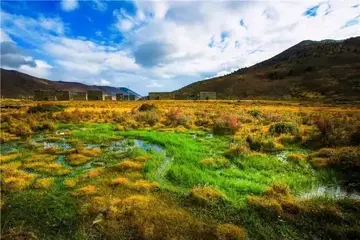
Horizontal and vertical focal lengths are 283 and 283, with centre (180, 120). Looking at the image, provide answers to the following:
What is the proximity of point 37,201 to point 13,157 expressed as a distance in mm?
5576

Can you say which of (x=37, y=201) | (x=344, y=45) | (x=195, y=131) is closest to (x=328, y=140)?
(x=195, y=131)

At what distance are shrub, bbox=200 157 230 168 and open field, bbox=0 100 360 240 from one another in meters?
0.06

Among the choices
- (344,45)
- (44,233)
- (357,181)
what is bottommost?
(44,233)

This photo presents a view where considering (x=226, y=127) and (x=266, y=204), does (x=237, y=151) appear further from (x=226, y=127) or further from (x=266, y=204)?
(x=226, y=127)

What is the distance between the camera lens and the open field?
7.04 meters

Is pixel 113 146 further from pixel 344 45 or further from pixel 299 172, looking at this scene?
pixel 344 45

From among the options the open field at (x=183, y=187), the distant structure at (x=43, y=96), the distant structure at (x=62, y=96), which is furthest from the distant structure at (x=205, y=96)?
the open field at (x=183, y=187)

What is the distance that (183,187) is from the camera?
9.52 meters

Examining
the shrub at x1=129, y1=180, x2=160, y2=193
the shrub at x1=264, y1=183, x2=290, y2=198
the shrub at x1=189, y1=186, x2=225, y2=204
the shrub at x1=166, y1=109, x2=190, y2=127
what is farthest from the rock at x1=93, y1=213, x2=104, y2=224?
the shrub at x1=166, y1=109, x2=190, y2=127

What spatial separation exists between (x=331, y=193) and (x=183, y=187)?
4.76 meters

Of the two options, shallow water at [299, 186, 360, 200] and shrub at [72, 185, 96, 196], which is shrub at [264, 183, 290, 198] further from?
shrub at [72, 185, 96, 196]

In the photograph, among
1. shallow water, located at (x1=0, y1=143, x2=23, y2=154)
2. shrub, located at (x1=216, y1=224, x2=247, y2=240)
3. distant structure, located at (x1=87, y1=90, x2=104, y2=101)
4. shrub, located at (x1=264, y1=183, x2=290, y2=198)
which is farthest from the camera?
distant structure, located at (x1=87, y1=90, x2=104, y2=101)

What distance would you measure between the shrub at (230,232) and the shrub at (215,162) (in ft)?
15.1

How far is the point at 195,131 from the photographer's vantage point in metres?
19.8
